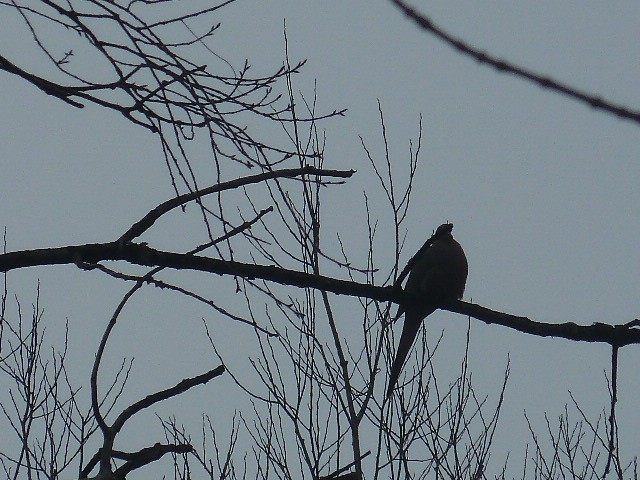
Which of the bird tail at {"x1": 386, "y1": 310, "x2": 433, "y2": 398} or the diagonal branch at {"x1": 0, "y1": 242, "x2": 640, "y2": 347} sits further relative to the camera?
the bird tail at {"x1": 386, "y1": 310, "x2": 433, "y2": 398}

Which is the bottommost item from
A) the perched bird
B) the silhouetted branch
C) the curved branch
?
the silhouetted branch

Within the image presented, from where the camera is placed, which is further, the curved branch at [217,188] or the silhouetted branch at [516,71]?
the curved branch at [217,188]

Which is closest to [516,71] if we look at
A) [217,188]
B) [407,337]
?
[217,188]

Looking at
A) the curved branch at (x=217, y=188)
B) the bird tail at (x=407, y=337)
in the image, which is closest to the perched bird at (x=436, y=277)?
the bird tail at (x=407, y=337)

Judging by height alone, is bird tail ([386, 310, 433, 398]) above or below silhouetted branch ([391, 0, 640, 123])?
above

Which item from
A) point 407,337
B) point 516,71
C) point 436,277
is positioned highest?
point 436,277

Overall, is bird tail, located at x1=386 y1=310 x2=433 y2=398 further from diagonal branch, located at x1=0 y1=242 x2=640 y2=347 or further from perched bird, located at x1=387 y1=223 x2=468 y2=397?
diagonal branch, located at x1=0 y1=242 x2=640 y2=347

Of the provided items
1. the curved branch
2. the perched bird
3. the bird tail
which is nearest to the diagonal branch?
the curved branch

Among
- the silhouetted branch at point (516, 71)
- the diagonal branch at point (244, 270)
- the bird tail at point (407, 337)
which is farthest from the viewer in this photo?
the bird tail at point (407, 337)

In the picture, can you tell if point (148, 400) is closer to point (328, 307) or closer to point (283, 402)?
point (328, 307)

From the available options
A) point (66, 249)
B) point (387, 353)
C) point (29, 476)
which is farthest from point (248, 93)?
point (29, 476)

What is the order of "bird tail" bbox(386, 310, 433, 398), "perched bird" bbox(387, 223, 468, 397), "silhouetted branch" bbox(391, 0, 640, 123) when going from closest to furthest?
1. "silhouetted branch" bbox(391, 0, 640, 123)
2. "bird tail" bbox(386, 310, 433, 398)
3. "perched bird" bbox(387, 223, 468, 397)

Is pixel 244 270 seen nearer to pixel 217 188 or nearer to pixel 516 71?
pixel 217 188

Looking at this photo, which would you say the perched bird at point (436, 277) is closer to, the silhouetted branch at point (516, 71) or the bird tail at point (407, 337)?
the bird tail at point (407, 337)
